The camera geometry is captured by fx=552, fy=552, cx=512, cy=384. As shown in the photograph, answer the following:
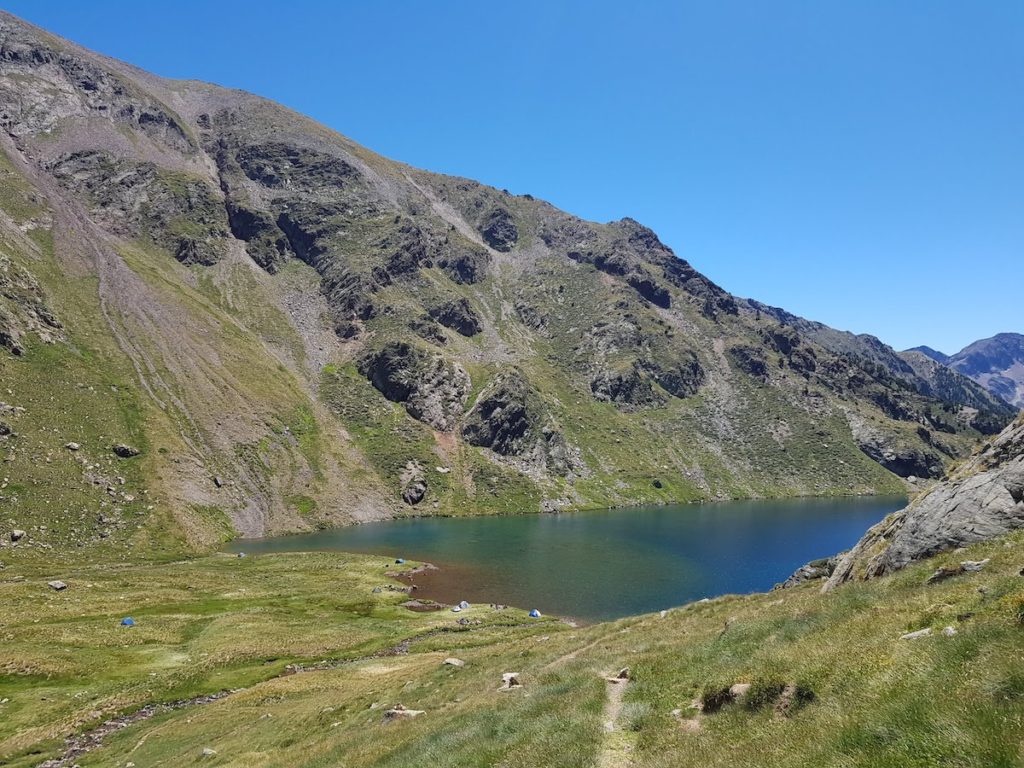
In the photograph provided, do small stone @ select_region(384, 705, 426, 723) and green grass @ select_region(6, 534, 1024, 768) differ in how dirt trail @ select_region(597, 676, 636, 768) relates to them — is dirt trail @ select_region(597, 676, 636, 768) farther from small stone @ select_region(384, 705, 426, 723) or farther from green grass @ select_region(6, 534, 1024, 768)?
small stone @ select_region(384, 705, 426, 723)

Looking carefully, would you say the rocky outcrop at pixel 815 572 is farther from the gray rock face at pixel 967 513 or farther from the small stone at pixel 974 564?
the small stone at pixel 974 564

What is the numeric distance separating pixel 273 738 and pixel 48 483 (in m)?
116

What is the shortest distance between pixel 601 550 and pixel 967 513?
4220 inches

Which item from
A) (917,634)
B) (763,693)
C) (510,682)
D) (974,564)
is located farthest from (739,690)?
(510,682)

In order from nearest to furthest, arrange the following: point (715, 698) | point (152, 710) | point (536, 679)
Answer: point (715, 698) < point (536, 679) < point (152, 710)

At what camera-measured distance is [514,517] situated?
18338cm

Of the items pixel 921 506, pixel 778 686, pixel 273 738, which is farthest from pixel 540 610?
pixel 778 686

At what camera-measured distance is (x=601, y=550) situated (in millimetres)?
125625

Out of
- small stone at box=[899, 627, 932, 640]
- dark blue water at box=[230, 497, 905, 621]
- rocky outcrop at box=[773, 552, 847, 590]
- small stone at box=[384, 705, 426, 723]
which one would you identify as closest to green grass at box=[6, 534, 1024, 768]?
small stone at box=[899, 627, 932, 640]

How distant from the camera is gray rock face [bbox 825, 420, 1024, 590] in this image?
22328mm

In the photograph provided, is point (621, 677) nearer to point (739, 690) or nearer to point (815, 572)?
point (739, 690)

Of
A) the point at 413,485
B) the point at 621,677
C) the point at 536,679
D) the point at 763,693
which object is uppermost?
the point at 763,693

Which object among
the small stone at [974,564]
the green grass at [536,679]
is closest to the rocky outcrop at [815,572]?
the green grass at [536,679]

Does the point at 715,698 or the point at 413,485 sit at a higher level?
the point at 715,698
